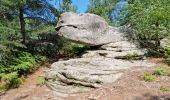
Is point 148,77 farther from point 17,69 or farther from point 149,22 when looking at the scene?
point 17,69

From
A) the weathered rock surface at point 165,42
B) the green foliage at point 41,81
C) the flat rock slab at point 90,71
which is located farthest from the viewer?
the weathered rock surface at point 165,42

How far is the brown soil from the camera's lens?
33.5 feet

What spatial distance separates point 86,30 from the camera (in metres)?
13.7

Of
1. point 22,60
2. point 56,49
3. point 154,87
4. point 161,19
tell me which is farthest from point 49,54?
point 154,87

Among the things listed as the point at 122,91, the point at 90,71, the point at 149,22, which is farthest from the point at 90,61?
the point at 149,22

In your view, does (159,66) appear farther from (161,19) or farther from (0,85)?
(0,85)

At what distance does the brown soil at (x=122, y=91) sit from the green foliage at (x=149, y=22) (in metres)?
1.28

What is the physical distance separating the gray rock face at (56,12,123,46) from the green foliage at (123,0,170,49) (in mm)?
727

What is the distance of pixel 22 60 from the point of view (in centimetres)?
1369

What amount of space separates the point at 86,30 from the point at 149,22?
2.38m

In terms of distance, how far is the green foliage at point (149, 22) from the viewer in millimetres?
12727

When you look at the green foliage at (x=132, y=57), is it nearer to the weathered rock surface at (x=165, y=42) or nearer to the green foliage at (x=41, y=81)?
the weathered rock surface at (x=165, y=42)

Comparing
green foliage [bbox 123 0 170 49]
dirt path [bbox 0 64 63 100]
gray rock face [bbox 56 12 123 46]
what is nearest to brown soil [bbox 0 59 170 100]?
dirt path [bbox 0 64 63 100]

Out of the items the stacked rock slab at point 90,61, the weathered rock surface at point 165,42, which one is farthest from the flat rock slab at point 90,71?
the weathered rock surface at point 165,42
